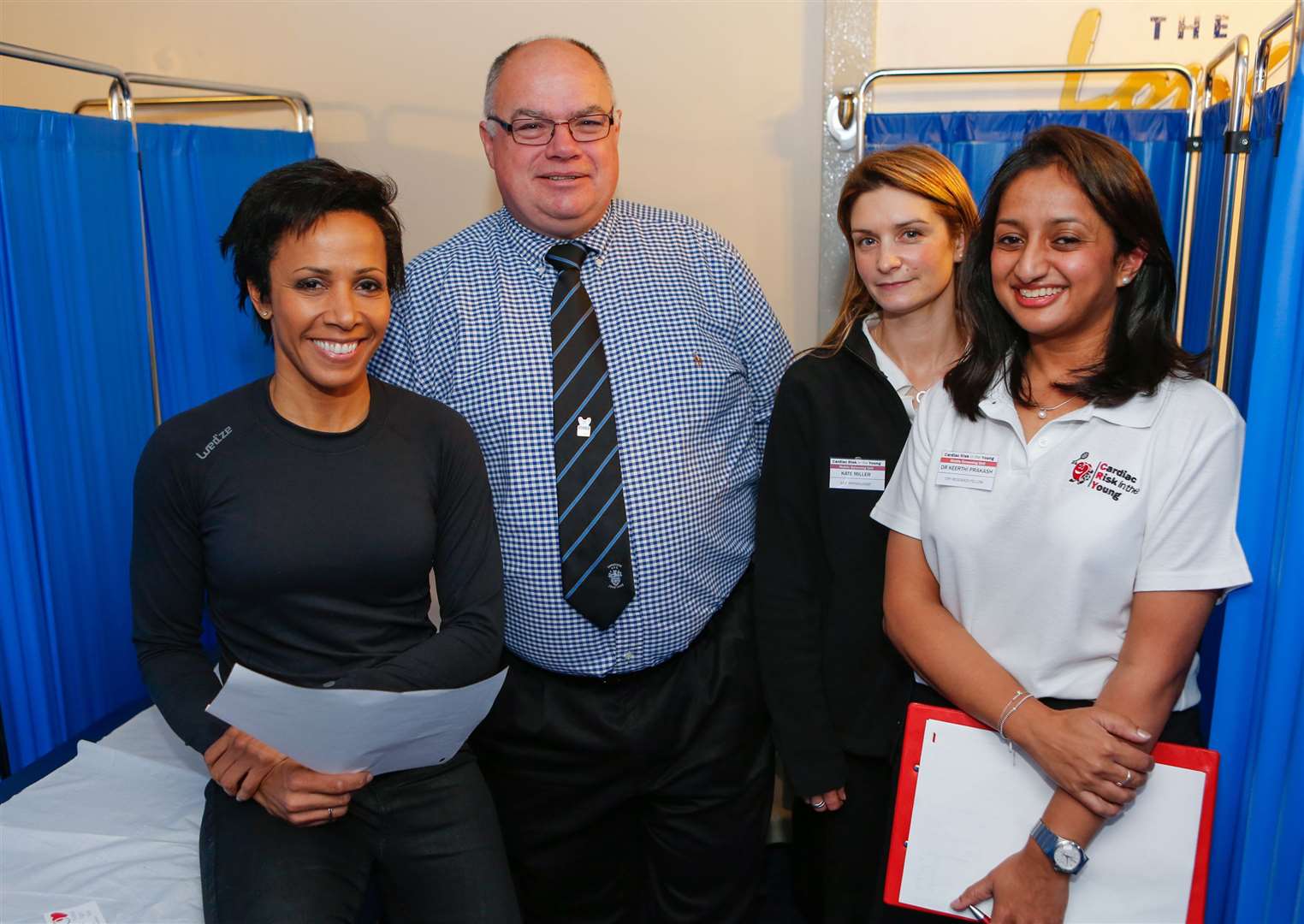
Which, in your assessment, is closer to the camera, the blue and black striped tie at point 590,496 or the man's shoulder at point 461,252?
the blue and black striped tie at point 590,496

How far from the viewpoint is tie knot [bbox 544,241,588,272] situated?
2.22 m

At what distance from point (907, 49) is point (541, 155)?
1.37 metres

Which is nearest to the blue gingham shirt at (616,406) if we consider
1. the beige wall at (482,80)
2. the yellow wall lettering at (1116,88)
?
the beige wall at (482,80)

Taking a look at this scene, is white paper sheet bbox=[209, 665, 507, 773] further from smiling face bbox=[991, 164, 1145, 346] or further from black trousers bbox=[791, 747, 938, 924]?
smiling face bbox=[991, 164, 1145, 346]

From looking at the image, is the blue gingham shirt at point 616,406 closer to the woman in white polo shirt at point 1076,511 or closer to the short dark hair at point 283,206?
the short dark hair at point 283,206

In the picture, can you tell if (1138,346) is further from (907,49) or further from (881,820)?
(907,49)

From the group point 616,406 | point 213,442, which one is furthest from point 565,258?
point 213,442

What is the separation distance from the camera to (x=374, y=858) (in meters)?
1.83

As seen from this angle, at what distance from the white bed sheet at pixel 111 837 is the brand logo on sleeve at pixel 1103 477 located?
5.31ft

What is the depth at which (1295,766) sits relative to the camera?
4.58ft

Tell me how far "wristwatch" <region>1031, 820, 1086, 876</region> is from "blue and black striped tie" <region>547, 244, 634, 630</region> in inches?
36.7

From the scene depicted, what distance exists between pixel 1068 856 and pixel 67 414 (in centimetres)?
222

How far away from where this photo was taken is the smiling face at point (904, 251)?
1956mm

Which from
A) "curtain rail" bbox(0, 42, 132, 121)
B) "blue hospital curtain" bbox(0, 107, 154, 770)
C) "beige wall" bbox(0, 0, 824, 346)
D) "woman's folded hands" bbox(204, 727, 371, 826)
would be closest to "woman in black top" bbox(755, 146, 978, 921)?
"woman's folded hands" bbox(204, 727, 371, 826)
